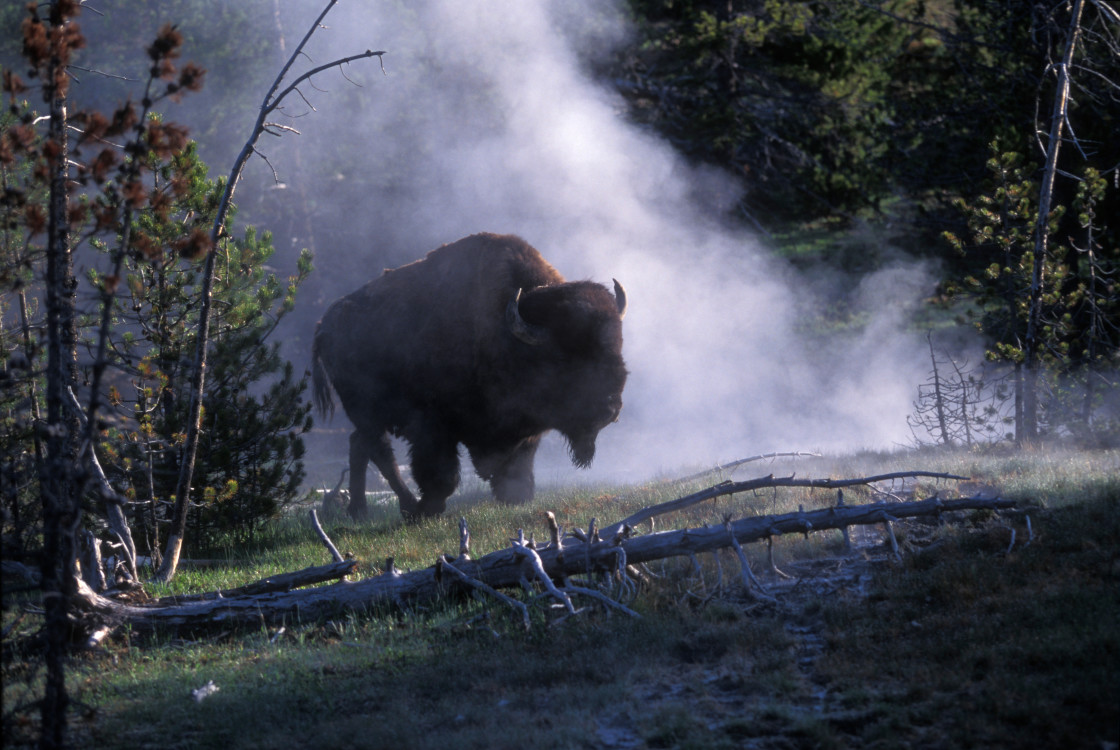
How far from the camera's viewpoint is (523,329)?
25.9 feet

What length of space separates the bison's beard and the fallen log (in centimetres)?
291

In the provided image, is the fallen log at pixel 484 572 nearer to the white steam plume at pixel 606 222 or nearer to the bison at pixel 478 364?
the bison at pixel 478 364

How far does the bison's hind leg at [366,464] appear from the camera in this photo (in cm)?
952

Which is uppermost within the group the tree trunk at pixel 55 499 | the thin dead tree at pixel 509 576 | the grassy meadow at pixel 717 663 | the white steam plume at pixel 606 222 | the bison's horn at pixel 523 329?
the white steam plume at pixel 606 222

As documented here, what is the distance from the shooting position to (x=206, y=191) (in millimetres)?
7219

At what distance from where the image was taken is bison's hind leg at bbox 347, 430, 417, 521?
952cm

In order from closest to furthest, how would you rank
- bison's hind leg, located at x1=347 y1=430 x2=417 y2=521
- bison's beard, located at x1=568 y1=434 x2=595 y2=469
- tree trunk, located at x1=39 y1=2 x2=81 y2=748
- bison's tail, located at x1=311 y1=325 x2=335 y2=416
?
tree trunk, located at x1=39 y1=2 x2=81 y2=748
bison's beard, located at x1=568 y1=434 x2=595 y2=469
bison's hind leg, located at x1=347 y1=430 x2=417 y2=521
bison's tail, located at x1=311 y1=325 x2=335 y2=416

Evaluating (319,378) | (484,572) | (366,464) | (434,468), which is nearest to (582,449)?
(434,468)

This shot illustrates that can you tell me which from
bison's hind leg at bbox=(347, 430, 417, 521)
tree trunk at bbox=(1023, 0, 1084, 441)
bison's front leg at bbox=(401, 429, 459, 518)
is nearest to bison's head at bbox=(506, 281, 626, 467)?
bison's front leg at bbox=(401, 429, 459, 518)

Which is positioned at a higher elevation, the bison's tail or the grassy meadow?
the bison's tail

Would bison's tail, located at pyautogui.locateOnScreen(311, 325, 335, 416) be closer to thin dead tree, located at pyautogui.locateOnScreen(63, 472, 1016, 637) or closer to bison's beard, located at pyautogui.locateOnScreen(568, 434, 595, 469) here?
bison's beard, located at pyautogui.locateOnScreen(568, 434, 595, 469)

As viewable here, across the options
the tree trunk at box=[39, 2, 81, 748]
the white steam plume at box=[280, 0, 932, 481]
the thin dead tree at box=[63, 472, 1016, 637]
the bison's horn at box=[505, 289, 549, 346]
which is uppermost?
the white steam plume at box=[280, 0, 932, 481]

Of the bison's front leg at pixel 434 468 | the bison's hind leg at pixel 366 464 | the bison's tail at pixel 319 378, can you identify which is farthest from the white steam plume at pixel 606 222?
the bison's front leg at pixel 434 468

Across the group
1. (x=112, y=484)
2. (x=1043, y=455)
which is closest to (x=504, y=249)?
(x=112, y=484)
